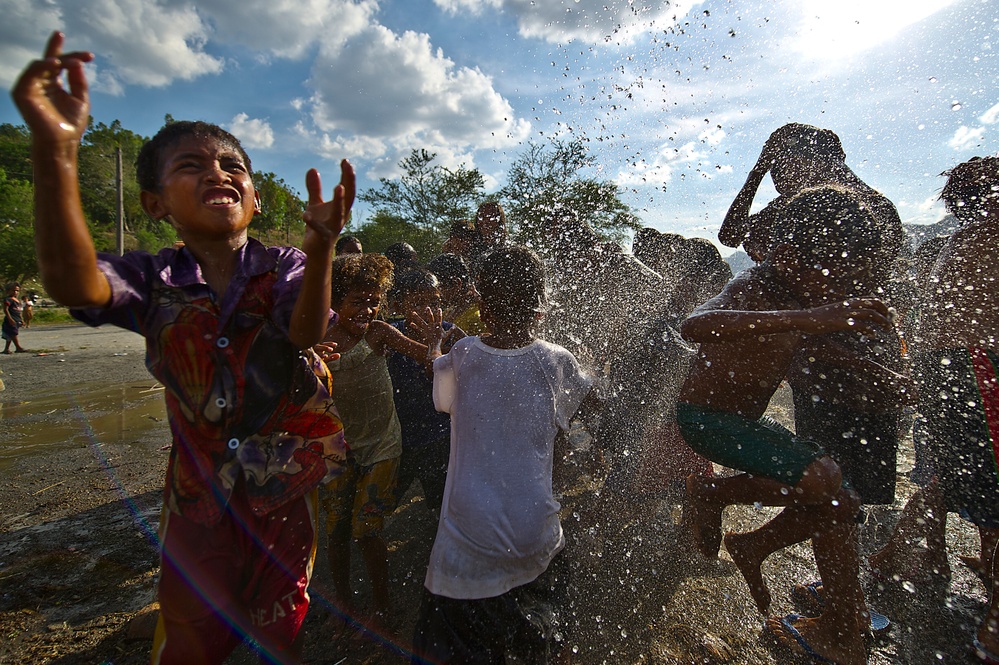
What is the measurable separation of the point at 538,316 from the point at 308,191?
38.7 inches

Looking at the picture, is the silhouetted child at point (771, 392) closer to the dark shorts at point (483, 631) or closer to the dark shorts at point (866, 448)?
the dark shorts at point (866, 448)

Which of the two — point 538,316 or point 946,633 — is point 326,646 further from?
point 946,633

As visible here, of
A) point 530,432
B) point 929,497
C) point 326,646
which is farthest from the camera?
point 929,497

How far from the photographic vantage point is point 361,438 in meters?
2.56

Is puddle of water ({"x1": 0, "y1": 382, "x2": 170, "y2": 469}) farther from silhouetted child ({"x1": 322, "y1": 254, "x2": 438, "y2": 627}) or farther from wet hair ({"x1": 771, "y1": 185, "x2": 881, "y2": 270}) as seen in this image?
wet hair ({"x1": 771, "y1": 185, "x2": 881, "y2": 270})

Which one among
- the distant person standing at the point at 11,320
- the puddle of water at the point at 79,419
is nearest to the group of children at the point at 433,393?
the puddle of water at the point at 79,419

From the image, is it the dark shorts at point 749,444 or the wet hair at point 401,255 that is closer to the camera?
the dark shorts at point 749,444

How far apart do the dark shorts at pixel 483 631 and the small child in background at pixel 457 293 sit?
2293mm

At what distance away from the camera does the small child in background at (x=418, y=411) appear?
2.97 metres

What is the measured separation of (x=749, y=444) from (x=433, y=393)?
1.36 meters

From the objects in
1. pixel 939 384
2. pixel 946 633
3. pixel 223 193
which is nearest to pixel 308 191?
pixel 223 193

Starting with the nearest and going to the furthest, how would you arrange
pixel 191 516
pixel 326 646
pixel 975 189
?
pixel 191 516
pixel 326 646
pixel 975 189

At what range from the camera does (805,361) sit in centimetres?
288

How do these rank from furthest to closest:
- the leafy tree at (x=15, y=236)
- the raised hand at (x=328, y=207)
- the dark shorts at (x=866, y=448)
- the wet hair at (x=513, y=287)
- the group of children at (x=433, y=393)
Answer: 1. the leafy tree at (x=15, y=236)
2. the dark shorts at (x=866, y=448)
3. the wet hair at (x=513, y=287)
4. the group of children at (x=433, y=393)
5. the raised hand at (x=328, y=207)
